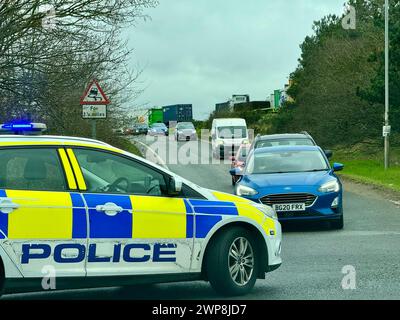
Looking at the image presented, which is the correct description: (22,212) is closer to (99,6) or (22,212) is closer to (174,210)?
(174,210)

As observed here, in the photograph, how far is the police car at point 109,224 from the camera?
7422mm

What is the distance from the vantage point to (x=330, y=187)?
14.7m

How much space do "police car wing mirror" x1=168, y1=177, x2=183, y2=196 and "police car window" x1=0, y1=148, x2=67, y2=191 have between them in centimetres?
97

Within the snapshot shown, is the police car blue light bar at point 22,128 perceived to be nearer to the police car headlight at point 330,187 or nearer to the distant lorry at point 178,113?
the police car headlight at point 330,187

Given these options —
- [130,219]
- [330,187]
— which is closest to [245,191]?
[330,187]

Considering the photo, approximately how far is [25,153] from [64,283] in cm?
115

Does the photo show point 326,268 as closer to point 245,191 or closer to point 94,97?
point 245,191

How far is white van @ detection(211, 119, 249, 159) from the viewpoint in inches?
1778

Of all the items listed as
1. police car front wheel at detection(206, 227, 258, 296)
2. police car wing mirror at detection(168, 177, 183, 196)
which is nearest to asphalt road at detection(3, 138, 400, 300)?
police car front wheel at detection(206, 227, 258, 296)

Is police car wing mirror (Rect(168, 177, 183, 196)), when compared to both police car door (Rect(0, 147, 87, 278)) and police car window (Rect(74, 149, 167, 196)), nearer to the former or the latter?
police car window (Rect(74, 149, 167, 196))

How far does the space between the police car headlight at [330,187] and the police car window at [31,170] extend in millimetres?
7471

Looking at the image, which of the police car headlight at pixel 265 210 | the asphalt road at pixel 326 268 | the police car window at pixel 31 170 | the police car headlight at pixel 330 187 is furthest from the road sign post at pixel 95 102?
the police car window at pixel 31 170

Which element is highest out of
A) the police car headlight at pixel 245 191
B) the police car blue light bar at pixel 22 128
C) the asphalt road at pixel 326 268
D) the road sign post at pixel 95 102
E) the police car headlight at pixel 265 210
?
the road sign post at pixel 95 102

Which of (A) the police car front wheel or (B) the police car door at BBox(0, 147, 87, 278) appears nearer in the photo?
(B) the police car door at BBox(0, 147, 87, 278)
